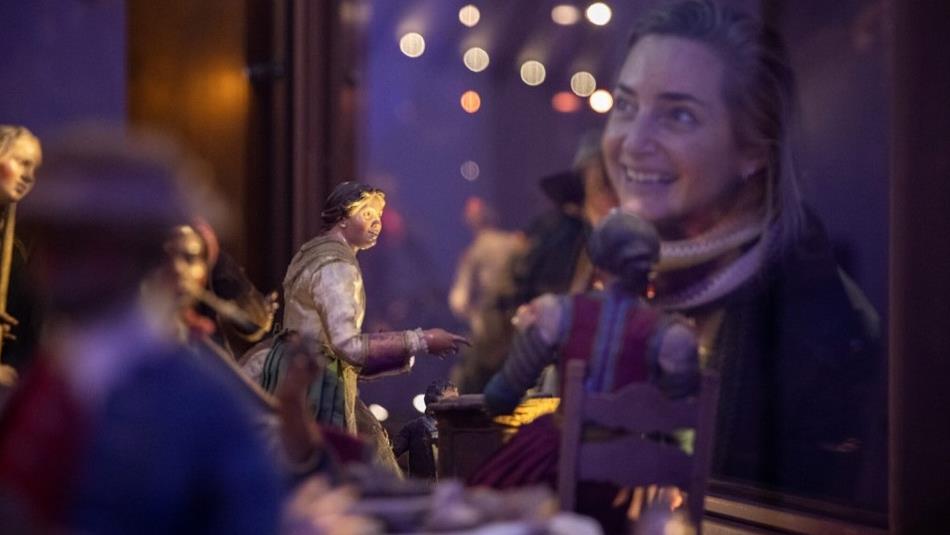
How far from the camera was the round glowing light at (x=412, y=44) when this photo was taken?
27.3 feet

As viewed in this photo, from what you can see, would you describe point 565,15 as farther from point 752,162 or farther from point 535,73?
point 752,162

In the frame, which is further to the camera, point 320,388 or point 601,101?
point 601,101

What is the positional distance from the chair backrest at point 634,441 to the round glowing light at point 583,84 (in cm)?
306

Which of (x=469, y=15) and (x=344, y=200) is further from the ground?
(x=469, y=15)

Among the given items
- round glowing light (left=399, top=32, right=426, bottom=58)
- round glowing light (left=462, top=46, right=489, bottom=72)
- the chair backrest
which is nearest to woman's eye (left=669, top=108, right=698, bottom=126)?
round glowing light (left=462, top=46, right=489, bottom=72)

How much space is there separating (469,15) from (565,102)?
4.17ft

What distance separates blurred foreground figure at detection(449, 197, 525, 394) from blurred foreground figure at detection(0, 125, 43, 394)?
2151 millimetres

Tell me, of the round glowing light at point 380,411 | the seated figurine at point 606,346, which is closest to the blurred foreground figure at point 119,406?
the seated figurine at point 606,346

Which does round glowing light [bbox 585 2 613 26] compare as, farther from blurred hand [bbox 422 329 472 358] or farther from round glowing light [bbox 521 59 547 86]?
blurred hand [bbox 422 329 472 358]

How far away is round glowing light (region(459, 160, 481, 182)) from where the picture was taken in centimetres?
777

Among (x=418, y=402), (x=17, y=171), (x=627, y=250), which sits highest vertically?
(x=17, y=171)

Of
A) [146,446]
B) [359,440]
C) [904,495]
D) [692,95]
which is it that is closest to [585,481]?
[359,440]

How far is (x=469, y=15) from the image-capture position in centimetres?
777

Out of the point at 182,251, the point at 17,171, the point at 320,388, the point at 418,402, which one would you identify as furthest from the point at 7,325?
the point at 182,251
